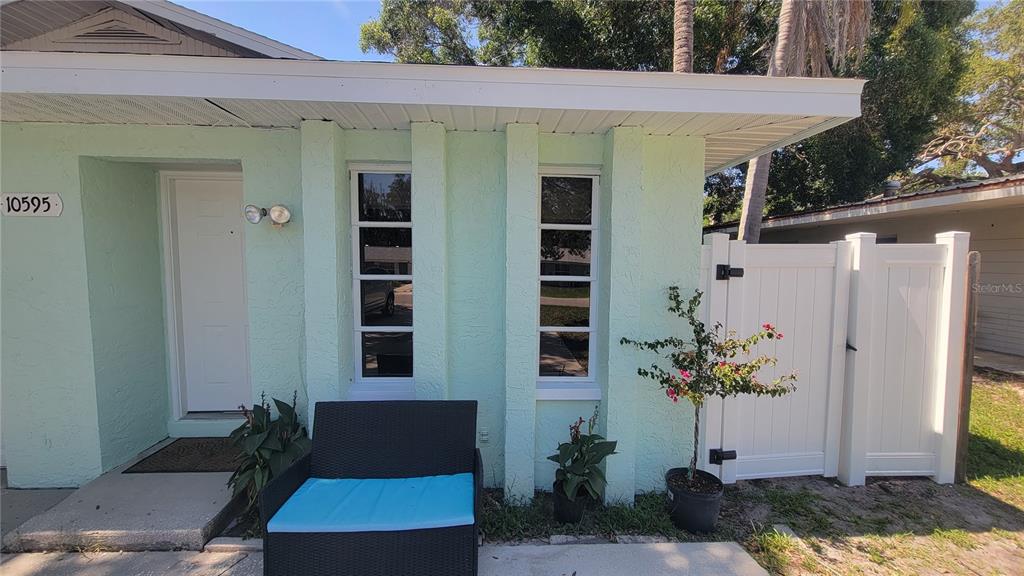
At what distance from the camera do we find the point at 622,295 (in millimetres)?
2930

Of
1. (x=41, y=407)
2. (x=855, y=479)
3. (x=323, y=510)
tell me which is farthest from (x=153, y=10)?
(x=855, y=479)

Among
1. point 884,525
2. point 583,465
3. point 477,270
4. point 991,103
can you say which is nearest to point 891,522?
point 884,525

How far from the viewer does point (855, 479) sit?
128 inches

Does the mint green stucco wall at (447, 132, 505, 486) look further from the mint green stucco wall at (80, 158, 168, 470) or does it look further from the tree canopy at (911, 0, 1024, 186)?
the tree canopy at (911, 0, 1024, 186)

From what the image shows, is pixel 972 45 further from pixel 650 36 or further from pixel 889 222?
pixel 650 36

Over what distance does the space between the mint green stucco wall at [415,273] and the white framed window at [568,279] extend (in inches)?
5.8

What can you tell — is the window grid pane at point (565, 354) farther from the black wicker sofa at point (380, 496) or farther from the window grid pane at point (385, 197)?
Answer: the window grid pane at point (385, 197)

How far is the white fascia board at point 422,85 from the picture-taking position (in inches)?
90.5

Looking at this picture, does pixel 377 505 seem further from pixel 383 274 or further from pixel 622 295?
pixel 622 295

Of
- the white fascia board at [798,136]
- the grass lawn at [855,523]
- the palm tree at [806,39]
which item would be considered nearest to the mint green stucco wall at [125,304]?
the grass lawn at [855,523]

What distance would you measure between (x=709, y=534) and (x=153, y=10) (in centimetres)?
668

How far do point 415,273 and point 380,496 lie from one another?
145 centimetres

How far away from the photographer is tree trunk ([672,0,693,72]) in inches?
233

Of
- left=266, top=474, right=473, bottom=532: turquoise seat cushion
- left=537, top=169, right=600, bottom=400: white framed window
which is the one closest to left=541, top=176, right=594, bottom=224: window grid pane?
left=537, top=169, right=600, bottom=400: white framed window
